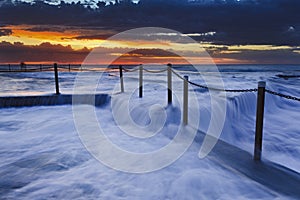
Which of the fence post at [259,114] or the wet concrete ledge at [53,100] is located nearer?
the fence post at [259,114]

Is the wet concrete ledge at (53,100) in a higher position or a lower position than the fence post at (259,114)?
lower

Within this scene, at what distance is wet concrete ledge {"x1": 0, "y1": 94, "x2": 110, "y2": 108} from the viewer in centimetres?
874

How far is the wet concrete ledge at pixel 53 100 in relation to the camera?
344 inches

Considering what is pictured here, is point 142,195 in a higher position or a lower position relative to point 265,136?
higher

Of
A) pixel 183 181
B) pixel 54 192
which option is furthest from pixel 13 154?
pixel 183 181

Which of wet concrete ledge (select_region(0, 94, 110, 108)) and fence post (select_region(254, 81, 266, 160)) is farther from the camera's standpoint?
wet concrete ledge (select_region(0, 94, 110, 108))

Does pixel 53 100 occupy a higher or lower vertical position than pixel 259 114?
lower

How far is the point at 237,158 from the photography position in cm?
344

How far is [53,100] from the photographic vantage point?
358 inches

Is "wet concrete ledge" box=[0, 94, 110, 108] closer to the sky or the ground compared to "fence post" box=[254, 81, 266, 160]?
closer to the ground

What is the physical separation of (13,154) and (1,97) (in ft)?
18.2

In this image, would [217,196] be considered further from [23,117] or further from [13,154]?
[23,117]

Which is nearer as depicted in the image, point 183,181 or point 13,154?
point 183,181

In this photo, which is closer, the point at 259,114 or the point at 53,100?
the point at 259,114
